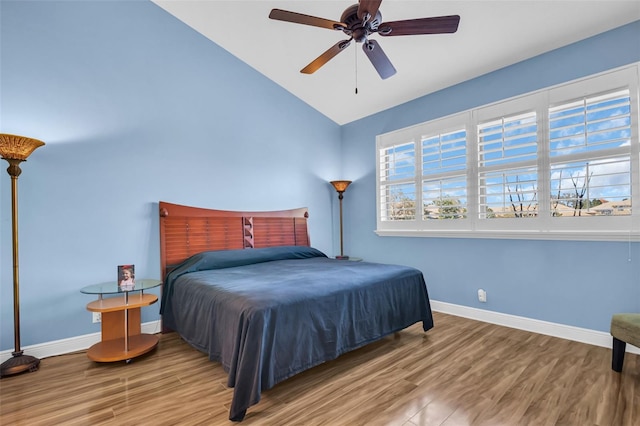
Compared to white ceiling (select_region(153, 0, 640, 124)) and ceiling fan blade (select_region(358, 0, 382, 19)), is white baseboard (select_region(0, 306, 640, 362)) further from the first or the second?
ceiling fan blade (select_region(358, 0, 382, 19))

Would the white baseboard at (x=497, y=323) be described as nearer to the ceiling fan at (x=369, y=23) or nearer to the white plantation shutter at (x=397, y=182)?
the white plantation shutter at (x=397, y=182)

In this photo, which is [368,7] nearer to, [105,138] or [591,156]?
[591,156]

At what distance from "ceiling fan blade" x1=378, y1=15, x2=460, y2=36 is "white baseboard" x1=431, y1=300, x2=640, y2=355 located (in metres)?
2.74

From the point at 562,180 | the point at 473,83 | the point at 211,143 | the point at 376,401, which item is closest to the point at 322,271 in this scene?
the point at 376,401

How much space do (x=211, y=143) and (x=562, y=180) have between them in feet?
12.0

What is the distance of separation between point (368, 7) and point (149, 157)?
249 centimetres

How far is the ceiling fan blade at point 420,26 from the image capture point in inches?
76.0

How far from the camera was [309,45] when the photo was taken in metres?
3.24

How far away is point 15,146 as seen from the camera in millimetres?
2119

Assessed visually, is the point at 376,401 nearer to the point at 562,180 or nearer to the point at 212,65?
the point at 562,180

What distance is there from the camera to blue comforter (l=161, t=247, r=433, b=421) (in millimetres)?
1698

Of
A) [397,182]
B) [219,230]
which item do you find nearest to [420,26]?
[397,182]

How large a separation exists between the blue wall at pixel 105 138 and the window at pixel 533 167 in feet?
7.26

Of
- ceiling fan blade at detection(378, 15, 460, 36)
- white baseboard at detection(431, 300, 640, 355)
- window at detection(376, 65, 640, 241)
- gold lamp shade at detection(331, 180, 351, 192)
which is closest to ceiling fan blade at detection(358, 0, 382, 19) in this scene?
ceiling fan blade at detection(378, 15, 460, 36)
